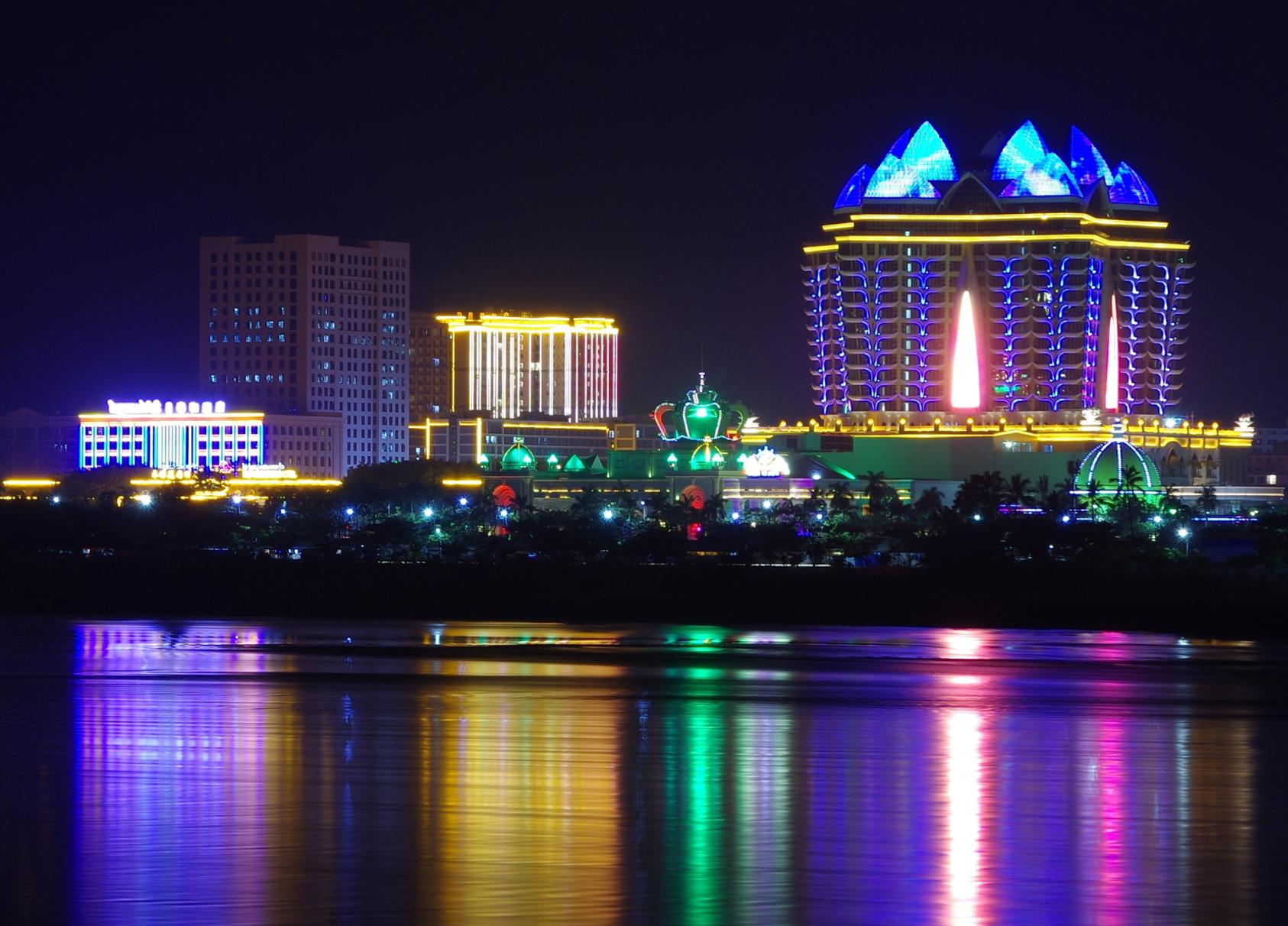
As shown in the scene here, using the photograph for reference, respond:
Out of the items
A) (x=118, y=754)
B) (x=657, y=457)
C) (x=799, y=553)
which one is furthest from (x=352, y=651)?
(x=657, y=457)

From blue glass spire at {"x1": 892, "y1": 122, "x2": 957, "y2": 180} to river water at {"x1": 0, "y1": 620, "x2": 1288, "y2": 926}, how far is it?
5406 inches

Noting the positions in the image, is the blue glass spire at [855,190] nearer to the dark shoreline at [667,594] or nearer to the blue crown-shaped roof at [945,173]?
the blue crown-shaped roof at [945,173]

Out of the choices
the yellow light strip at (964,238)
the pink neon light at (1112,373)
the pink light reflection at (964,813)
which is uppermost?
the yellow light strip at (964,238)

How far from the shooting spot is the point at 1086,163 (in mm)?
192125

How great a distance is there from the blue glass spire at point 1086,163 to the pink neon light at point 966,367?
17.3 meters

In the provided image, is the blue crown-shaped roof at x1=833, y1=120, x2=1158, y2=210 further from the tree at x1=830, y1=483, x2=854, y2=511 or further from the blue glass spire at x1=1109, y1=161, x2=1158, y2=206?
→ the tree at x1=830, y1=483, x2=854, y2=511

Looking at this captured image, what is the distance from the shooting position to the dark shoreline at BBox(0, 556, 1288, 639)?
247ft

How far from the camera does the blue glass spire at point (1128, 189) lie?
191375 mm

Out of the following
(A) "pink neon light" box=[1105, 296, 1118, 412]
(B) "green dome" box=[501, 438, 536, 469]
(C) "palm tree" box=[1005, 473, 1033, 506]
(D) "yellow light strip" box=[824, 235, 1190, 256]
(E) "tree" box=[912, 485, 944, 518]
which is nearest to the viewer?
(C) "palm tree" box=[1005, 473, 1033, 506]

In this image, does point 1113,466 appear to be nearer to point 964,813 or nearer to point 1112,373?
point 1112,373

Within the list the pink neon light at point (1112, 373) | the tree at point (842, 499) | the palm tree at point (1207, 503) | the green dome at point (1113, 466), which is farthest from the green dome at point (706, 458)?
the pink neon light at point (1112, 373)

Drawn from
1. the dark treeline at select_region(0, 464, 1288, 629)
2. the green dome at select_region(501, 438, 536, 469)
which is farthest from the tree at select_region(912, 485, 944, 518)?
the green dome at select_region(501, 438, 536, 469)

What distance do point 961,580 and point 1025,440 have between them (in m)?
91.4

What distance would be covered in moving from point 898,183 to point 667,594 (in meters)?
108
